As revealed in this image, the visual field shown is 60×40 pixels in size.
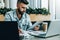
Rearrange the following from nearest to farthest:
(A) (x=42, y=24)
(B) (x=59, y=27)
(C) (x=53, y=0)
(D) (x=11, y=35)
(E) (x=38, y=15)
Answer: (D) (x=11, y=35), (B) (x=59, y=27), (A) (x=42, y=24), (E) (x=38, y=15), (C) (x=53, y=0)

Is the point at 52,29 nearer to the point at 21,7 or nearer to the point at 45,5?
the point at 21,7

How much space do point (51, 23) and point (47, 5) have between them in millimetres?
4902

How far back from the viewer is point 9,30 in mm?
1056

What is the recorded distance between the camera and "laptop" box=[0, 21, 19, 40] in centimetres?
104

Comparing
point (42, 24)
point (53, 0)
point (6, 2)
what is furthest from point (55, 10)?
point (42, 24)

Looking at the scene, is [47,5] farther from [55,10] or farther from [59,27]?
[59,27]

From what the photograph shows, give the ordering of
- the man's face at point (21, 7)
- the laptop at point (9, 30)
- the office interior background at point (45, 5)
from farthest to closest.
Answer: the office interior background at point (45, 5) < the man's face at point (21, 7) < the laptop at point (9, 30)

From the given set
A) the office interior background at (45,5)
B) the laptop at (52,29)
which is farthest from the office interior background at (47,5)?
the laptop at (52,29)

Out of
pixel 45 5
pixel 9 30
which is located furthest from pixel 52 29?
pixel 45 5

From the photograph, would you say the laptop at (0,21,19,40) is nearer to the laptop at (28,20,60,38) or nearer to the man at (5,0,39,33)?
the laptop at (28,20,60,38)

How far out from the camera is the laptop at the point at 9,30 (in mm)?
1044

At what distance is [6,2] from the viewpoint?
607cm

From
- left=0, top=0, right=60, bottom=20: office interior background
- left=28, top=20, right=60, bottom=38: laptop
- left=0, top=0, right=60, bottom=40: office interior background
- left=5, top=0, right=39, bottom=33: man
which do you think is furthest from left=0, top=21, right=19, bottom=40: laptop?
left=0, top=0, right=60, bottom=20: office interior background

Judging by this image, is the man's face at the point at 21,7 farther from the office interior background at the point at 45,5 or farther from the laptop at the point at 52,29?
the office interior background at the point at 45,5
